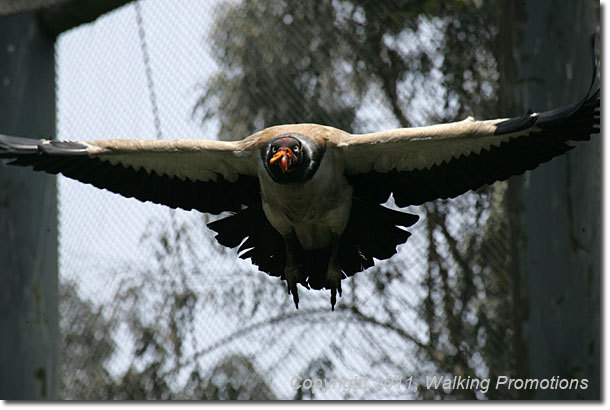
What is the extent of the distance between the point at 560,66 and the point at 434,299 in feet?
8.86

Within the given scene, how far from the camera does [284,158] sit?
3.78 meters

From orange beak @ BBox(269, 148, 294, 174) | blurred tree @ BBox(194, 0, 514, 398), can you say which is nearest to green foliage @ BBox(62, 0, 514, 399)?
blurred tree @ BBox(194, 0, 514, 398)

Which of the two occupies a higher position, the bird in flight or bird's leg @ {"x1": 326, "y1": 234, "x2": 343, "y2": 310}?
the bird in flight

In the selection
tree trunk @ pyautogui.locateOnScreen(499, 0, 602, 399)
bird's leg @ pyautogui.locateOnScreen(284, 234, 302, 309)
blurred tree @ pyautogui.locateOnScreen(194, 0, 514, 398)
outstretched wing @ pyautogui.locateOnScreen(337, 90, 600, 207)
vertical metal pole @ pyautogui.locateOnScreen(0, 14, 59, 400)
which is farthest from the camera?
blurred tree @ pyautogui.locateOnScreen(194, 0, 514, 398)

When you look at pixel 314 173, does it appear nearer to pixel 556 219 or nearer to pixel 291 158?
pixel 291 158

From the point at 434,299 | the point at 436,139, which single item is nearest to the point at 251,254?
the point at 436,139

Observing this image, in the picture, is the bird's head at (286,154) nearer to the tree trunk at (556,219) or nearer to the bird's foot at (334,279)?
the bird's foot at (334,279)

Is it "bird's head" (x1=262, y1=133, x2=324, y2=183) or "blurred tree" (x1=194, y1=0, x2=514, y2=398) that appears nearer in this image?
"bird's head" (x1=262, y1=133, x2=324, y2=183)

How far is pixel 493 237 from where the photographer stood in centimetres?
652

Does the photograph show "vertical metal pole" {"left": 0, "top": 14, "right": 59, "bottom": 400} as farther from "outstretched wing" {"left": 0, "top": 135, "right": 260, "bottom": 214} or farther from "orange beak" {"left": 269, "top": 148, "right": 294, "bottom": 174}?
"orange beak" {"left": 269, "top": 148, "right": 294, "bottom": 174}

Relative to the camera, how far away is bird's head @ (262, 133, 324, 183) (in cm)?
380

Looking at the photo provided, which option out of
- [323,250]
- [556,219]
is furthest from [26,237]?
[556,219]

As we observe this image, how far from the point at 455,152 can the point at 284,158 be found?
851 mm

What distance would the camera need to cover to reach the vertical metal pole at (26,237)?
4672 mm
